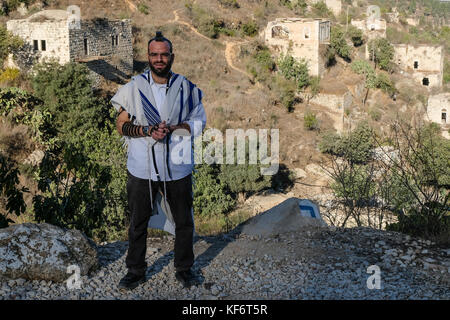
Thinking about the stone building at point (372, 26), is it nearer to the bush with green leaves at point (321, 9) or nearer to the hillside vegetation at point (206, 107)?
the hillside vegetation at point (206, 107)

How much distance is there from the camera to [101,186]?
16.9ft

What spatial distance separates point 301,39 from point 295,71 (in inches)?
78.2

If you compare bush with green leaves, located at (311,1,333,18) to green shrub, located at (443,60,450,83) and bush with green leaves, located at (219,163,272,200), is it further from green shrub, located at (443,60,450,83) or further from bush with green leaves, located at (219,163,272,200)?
bush with green leaves, located at (219,163,272,200)

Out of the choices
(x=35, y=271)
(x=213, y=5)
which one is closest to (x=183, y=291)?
(x=35, y=271)

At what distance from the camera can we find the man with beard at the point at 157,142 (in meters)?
3.06

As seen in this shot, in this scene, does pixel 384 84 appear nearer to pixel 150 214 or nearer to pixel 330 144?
pixel 330 144

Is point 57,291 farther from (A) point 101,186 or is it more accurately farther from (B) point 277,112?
(B) point 277,112

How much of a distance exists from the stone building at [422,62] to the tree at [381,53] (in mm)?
1221

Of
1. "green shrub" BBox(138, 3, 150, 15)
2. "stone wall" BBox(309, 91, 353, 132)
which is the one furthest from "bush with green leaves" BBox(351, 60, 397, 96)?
"green shrub" BBox(138, 3, 150, 15)

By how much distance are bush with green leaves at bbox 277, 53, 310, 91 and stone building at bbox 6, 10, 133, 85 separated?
32.0 feet

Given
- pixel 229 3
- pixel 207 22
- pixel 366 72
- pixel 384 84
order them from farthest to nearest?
pixel 229 3 < pixel 366 72 < pixel 384 84 < pixel 207 22

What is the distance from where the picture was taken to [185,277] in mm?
3264

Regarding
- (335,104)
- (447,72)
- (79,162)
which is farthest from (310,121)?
(447,72)
